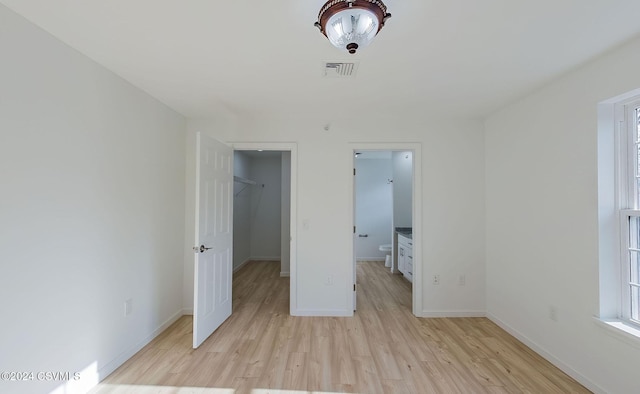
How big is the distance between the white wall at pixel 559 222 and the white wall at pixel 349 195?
277 mm

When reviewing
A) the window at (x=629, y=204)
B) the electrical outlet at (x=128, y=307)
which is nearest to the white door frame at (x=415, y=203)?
the window at (x=629, y=204)

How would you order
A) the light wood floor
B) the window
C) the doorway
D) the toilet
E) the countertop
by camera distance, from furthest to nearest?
the doorway, the toilet, the countertop, the light wood floor, the window

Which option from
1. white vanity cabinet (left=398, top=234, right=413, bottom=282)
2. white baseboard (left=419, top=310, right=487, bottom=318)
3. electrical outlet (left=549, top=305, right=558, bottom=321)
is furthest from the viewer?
white vanity cabinet (left=398, top=234, right=413, bottom=282)

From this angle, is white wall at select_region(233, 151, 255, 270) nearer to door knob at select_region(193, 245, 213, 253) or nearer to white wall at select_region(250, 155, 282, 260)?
white wall at select_region(250, 155, 282, 260)

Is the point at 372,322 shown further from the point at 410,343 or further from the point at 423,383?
the point at 423,383

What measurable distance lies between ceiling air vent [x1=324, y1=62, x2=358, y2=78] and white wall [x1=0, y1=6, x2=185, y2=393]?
5.57ft

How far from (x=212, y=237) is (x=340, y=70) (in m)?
1.97

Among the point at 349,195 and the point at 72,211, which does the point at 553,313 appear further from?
the point at 72,211

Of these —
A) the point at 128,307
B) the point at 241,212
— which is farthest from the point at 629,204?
the point at 241,212

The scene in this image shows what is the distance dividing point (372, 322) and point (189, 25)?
3.07 metres

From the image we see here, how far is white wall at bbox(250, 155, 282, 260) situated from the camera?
20.0 feet

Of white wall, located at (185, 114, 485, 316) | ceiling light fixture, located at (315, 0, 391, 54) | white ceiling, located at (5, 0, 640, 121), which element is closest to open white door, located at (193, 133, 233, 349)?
white wall, located at (185, 114, 485, 316)

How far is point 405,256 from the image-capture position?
14.7ft

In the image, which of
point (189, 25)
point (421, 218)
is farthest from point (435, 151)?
point (189, 25)
